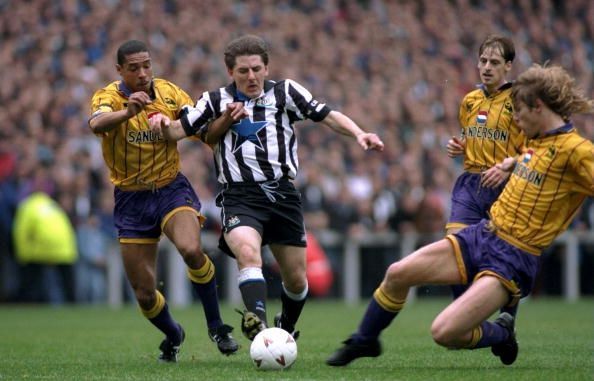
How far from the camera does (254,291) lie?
8.87 m

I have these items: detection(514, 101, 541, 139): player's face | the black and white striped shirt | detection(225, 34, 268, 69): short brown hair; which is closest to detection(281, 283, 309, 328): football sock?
the black and white striped shirt

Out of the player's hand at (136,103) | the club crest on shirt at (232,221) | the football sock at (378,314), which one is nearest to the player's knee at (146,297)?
the club crest on shirt at (232,221)

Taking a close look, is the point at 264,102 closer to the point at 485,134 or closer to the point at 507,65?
the point at 485,134

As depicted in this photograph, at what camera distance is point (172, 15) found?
23.7 m

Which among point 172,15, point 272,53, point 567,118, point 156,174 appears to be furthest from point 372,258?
point 567,118

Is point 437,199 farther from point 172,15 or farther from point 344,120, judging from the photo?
point 344,120

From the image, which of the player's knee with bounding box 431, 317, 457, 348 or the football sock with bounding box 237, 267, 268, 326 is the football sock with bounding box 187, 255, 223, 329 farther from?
the player's knee with bounding box 431, 317, 457, 348

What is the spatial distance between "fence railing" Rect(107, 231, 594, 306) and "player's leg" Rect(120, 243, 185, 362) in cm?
955

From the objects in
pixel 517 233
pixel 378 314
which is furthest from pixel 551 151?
pixel 378 314

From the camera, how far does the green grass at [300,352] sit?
27.7 feet

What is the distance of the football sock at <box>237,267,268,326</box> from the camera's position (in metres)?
8.81

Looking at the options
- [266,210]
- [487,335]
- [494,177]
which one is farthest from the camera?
[266,210]

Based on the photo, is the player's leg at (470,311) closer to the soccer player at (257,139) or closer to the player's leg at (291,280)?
the soccer player at (257,139)

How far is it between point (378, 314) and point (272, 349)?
0.76 metres
